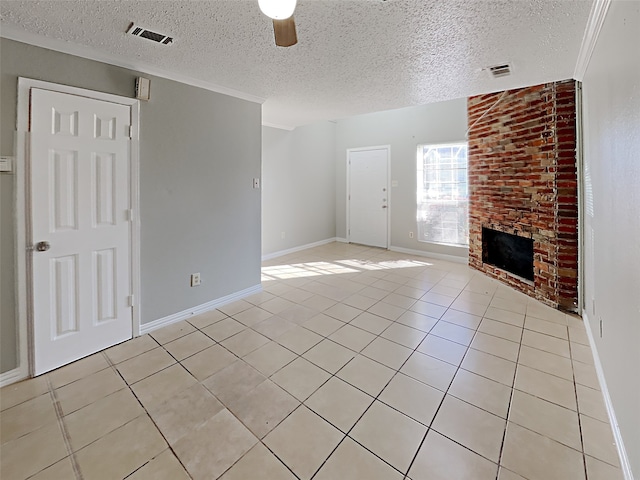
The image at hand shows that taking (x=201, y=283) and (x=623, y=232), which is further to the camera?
(x=201, y=283)

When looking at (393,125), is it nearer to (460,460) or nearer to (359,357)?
(359,357)

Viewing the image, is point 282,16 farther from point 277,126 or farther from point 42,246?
point 277,126

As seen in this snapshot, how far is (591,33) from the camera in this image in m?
1.90

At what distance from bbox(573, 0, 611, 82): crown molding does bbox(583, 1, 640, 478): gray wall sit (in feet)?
0.19

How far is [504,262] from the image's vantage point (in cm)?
412

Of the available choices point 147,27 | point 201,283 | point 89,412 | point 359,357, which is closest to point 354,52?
point 147,27

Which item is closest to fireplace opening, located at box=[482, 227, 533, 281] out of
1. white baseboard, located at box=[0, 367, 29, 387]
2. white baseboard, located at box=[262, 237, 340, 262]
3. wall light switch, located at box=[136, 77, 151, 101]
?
white baseboard, located at box=[262, 237, 340, 262]

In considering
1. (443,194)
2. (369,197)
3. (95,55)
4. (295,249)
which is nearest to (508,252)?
(443,194)

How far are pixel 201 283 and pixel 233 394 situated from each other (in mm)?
1490

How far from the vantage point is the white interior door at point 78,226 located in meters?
2.06

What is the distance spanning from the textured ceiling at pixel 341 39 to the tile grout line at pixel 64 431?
2.34 m

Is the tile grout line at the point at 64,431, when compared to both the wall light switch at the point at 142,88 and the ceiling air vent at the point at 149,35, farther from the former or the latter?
the ceiling air vent at the point at 149,35

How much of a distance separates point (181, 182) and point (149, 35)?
120 cm

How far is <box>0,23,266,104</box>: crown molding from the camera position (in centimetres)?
192
